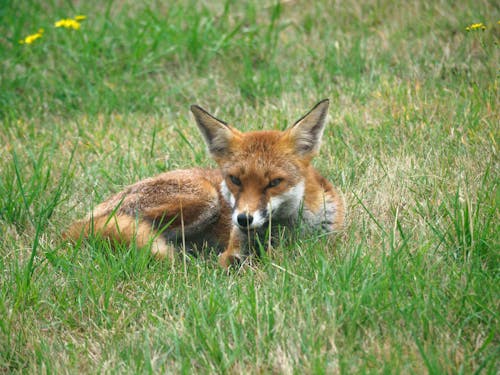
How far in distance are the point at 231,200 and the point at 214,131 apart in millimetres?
537

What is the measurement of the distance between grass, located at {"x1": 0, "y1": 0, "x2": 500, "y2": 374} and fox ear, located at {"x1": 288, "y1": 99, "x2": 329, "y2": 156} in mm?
622

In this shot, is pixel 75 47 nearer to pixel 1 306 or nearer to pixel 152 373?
pixel 1 306

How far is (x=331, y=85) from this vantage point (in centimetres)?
650

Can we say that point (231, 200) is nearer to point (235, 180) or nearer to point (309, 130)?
point (235, 180)

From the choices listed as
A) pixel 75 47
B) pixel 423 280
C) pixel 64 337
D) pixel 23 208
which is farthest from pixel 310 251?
Result: pixel 75 47

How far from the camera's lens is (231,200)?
4188 millimetres

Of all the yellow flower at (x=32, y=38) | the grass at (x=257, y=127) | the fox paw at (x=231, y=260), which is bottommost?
the fox paw at (x=231, y=260)

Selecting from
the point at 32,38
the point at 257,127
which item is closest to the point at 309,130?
the point at 257,127

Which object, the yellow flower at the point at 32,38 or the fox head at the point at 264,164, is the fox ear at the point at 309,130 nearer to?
the fox head at the point at 264,164

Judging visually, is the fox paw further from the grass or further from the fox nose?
the fox nose

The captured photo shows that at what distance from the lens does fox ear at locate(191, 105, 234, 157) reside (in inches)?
170

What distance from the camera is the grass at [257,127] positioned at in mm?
3061

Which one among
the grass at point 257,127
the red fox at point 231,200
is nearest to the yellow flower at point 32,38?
the grass at point 257,127

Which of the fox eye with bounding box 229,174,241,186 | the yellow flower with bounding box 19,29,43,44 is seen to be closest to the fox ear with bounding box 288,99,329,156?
the fox eye with bounding box 229,174,241,186
